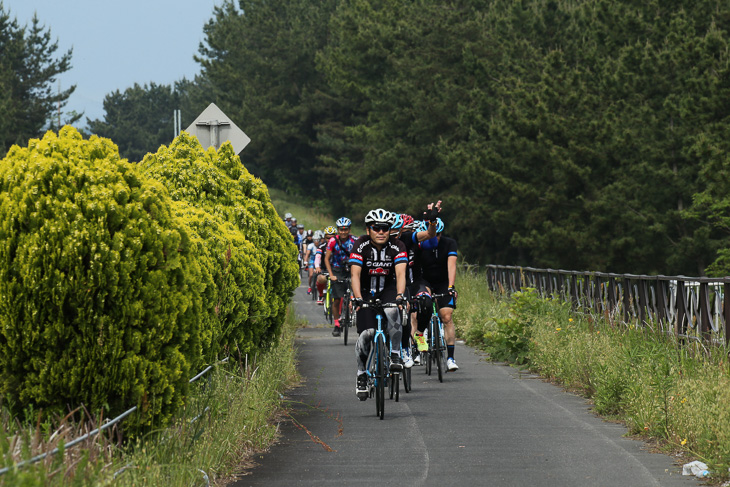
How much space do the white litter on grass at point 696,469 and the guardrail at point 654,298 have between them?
12.3 ft

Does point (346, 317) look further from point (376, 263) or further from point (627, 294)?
point (376, 263)

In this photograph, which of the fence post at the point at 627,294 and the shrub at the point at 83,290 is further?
the fence post at the point at 627,294

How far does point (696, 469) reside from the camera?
26.8 feet

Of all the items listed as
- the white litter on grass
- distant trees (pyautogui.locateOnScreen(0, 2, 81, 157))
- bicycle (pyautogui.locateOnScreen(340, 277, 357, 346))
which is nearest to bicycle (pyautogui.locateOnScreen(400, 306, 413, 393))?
the white litter on grass

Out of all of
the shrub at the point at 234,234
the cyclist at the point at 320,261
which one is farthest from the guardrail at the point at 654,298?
the shrub at the point at 234,234

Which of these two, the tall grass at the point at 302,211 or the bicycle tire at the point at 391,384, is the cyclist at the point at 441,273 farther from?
the tall grass at the point at 302,211

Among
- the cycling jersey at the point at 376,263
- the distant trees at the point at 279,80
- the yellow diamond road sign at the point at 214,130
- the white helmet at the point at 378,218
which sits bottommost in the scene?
the cycling jersey at the point at 376,263

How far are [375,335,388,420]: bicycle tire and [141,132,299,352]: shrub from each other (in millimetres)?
1259

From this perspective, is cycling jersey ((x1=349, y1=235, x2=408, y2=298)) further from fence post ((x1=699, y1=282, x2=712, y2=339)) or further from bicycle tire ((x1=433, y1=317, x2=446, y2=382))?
fence post ((x1=699, y1=282, x2=712, y2=339))

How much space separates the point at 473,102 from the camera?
49.0 m

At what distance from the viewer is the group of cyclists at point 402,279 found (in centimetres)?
1186

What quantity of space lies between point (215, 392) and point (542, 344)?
22.8 ft

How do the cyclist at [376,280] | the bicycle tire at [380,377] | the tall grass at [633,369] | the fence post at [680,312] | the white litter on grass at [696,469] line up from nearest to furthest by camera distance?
1. the white litter on grass at [696,469]
2. the tall grass at [633,369]
3. the bicycle tire at [380,377]
4. the cyclist at [376,280]
5. the fence post at [680,312]

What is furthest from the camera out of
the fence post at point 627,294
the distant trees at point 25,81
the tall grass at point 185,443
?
the distant trees at point 25,81
